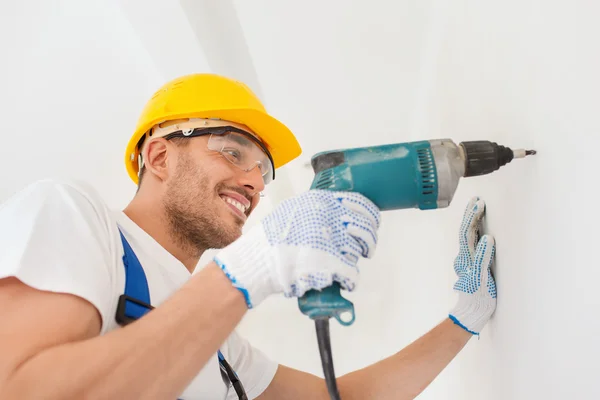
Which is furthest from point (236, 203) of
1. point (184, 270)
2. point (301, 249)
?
point (301, 249)

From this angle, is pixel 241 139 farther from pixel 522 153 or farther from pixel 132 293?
pixel 522 153

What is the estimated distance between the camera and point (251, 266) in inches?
31.9

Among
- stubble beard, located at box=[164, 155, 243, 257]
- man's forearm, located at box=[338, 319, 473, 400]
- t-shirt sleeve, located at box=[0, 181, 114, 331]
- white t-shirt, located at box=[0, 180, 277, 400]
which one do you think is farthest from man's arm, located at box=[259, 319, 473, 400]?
t-shirt sleeve, located at box=[0, 181, 114, 331]

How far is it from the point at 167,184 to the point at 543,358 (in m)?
1.04

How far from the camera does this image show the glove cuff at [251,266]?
0.79 meters

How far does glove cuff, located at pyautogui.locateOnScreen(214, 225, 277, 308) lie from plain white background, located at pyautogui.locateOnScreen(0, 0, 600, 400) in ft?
1.56

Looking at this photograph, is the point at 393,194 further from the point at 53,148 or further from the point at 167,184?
the point at 53,148

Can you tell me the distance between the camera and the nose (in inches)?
54.7

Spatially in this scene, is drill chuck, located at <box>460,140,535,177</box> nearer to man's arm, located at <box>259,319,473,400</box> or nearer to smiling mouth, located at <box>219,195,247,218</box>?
man's arm, located at <box>259,319,473,400</box>

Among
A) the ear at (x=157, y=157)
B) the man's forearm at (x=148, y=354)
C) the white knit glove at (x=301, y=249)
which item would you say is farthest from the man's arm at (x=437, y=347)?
the ear at (x=157, y=157)

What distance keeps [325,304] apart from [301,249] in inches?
4.4

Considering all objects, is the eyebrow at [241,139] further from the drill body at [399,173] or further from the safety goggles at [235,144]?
the drill body at [399,173]

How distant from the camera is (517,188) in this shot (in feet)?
3.01

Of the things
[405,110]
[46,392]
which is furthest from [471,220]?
[405,110]
